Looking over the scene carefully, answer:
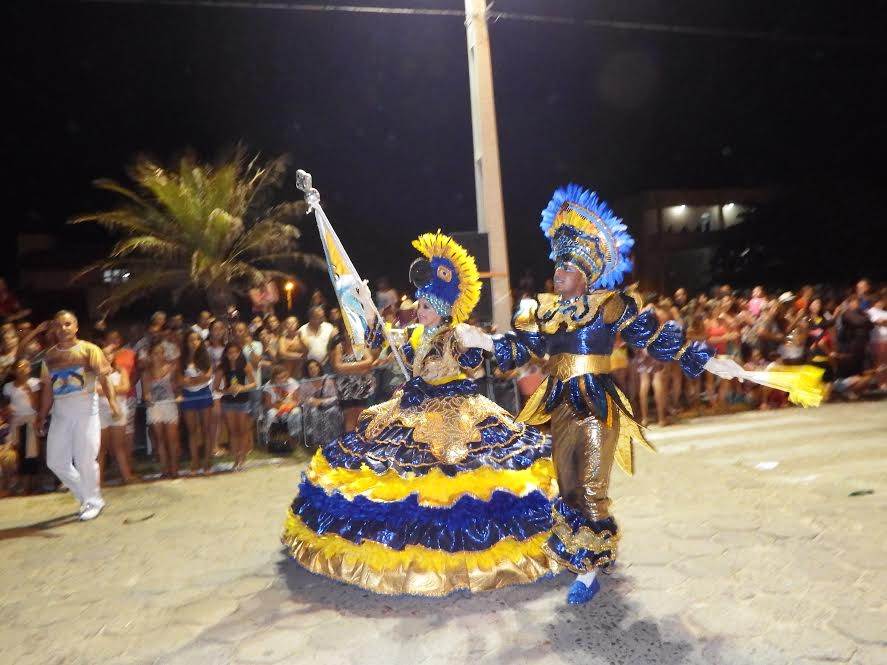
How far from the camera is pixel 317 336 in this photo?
30.0ft

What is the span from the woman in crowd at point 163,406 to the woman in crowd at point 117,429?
0.82ft

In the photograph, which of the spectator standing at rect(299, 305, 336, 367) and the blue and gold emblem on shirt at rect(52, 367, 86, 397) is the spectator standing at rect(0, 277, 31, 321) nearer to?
the spectator standing at rect(299, 305, 336, 367)

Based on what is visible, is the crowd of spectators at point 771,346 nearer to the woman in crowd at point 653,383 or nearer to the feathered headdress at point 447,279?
the woman in crowd at point 653,383

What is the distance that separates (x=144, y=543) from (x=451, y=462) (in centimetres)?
301

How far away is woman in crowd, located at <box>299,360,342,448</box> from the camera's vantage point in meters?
8.61

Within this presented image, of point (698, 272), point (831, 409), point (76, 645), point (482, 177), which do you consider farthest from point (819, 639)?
point (698, 272)

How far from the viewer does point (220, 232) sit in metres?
14.4

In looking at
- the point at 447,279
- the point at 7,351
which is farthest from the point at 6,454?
the point at 447,279

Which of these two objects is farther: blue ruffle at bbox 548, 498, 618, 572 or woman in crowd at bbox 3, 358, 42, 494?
woman in crowd at bbox 3, 358, 42, 494

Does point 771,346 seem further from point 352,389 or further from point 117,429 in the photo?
point 117,429

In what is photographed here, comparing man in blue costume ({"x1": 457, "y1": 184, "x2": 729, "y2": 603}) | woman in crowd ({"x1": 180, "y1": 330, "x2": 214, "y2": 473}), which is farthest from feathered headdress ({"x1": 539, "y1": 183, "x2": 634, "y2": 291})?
woman in crowd ({"x1": 180, "y1": 330, "x2": 214, "y2": 473})

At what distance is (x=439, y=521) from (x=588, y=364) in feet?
4.24

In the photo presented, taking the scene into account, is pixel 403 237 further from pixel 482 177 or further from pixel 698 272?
pixel 482 177

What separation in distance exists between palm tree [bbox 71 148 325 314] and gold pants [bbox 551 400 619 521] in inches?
457
